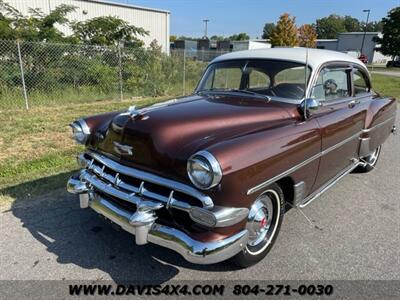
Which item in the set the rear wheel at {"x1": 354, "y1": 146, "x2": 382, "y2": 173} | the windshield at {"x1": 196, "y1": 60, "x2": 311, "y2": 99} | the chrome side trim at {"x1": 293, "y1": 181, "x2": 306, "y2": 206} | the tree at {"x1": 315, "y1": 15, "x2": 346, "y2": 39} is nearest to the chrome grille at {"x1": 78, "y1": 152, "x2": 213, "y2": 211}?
the chrome side trim at {"x1": 293, "y1": 181, "x2": 306, "y2": 206}

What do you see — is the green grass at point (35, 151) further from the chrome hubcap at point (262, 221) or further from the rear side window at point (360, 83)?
the rear side window at point (360, 83)

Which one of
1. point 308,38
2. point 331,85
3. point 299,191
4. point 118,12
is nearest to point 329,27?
point 118,12

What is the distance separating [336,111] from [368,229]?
4.19 ft

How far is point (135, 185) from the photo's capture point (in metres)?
2.82

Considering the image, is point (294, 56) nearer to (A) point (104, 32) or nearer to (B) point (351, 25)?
(A) point (104, 32)

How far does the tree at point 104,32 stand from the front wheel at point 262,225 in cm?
1127

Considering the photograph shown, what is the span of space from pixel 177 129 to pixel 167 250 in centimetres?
110

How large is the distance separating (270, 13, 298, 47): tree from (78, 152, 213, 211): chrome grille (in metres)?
35.2

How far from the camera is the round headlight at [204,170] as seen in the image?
2.37 meters

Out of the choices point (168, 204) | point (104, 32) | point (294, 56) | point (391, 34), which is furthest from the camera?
point (391, 34)

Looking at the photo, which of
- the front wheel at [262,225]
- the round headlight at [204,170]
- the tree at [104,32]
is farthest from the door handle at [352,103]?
the tree at [104,32]

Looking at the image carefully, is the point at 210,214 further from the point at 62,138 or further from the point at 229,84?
the point at 62,138

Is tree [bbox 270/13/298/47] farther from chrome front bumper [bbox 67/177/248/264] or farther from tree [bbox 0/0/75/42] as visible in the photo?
chrome front bumper [bbox 67/177/248/264]

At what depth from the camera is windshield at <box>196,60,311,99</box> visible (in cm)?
372
